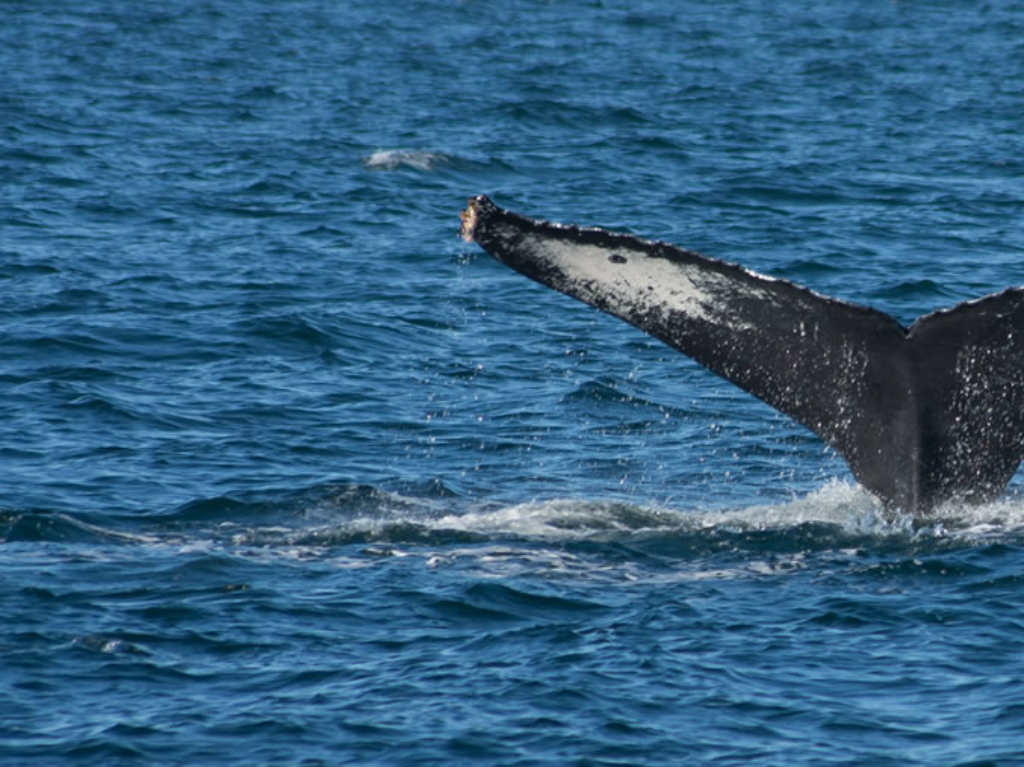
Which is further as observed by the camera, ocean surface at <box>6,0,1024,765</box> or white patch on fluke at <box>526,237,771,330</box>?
white patch on fluke at <box>526,237,771,330</box>

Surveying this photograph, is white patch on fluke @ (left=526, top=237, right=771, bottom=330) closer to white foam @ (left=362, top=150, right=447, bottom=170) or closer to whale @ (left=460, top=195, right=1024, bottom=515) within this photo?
whale @ (left=460, top=195, right=1024, bottom=515)

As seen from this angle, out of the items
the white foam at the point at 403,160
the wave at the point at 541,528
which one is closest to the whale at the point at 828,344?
the wave at the point at 541,528

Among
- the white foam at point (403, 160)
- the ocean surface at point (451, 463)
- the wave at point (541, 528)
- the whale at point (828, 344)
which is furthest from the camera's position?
the white foam at point (403, 160)

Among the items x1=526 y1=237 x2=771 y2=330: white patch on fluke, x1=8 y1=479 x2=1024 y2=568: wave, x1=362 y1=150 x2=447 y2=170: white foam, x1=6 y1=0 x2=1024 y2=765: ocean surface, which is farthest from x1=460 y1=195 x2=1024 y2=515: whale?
x1=362 y1=150 x2=447 y2=170: white foam

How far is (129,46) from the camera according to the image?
45.7 meters

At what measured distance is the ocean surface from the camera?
10.2 metres

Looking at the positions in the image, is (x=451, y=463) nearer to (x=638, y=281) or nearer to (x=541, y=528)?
(x=541, y=528)

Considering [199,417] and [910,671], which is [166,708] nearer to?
[910,671]

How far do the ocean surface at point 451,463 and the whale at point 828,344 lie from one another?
0.96 meters

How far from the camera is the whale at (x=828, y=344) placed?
10.5m

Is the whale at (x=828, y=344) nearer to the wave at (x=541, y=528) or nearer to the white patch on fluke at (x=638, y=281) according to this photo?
the white patch on fluke at (x=638, y=281)

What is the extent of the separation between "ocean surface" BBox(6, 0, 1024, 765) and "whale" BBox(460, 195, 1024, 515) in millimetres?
961

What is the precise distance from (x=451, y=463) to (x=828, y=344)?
5.00 metres

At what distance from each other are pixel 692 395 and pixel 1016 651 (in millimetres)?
6850
